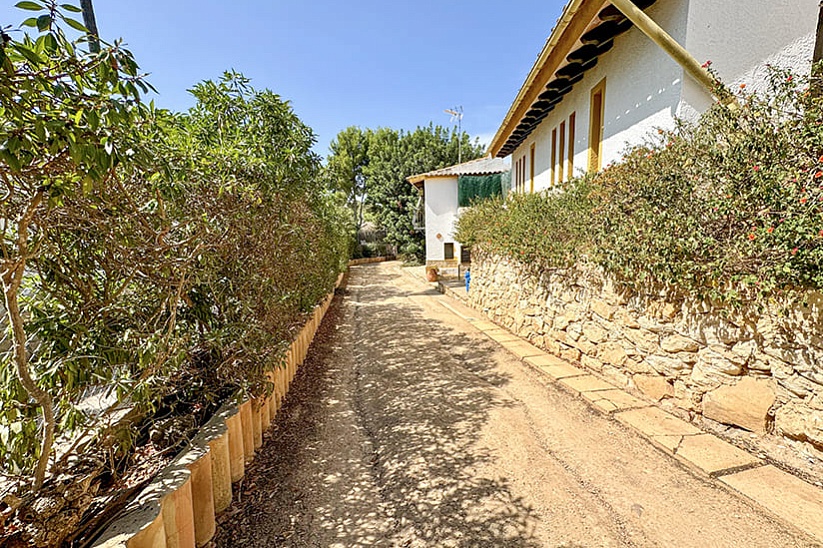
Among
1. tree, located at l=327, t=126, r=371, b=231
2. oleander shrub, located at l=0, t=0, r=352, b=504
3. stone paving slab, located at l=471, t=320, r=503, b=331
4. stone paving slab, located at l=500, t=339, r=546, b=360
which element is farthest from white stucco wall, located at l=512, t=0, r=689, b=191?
tree, located at l=327, t=126, r=371, b=231

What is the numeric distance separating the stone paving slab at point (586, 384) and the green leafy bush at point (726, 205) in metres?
1.34

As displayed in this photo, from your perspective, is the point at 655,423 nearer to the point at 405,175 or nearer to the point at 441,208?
the point at 441,208

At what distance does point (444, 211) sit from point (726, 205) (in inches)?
668

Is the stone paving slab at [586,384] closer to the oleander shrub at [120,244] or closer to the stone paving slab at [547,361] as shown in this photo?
the stone paving slab at [547,361]

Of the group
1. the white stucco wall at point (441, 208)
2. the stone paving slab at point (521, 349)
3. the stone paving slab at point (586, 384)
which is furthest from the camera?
the white stucco wall at point (441, 208)

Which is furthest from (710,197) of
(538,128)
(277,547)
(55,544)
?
(538,128)

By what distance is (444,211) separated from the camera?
2003 centimetres

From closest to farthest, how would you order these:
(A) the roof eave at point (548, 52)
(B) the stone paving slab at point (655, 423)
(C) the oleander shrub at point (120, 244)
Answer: (C) the oleander shrub at point (120, 244), (B) the stone paving slab at point (655, 423), (A) the roof eave at point (548, 52)

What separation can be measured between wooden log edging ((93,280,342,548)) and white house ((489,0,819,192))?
559cm

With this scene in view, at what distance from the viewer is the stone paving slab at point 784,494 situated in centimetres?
244

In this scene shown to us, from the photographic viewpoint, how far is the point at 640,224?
407 cm

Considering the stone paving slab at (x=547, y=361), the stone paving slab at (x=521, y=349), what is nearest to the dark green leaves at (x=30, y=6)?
the stone paving slab at (x=547, y=361)

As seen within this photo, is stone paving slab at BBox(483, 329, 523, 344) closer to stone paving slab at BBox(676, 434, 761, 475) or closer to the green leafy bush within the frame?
the green leafy bush

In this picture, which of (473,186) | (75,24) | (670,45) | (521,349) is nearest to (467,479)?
(75,24)
